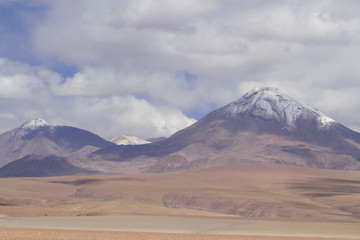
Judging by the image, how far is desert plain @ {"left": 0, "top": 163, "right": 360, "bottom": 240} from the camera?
51875 mm

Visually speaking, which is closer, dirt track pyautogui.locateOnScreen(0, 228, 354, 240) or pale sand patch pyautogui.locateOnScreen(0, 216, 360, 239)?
dirt track pyautogui.locateOnScreen(0, 228, 354, 240)

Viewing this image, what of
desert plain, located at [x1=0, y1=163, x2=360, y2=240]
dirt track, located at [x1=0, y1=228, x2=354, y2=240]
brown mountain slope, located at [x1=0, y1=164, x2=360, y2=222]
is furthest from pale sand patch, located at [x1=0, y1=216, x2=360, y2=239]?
brown mountain slope, located at [x1=0, y1=164, x2=360, y2=222]

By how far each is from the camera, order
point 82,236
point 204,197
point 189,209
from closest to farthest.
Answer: point 82,236
point 189,209
point 204,197

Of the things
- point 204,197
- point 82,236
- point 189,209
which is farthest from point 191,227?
point 204,197

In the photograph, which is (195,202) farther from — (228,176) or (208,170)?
(208,170)

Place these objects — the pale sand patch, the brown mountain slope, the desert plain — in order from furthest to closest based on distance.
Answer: the brown mountain slope, the pale sand patch, the desert plain

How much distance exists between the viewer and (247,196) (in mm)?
114625

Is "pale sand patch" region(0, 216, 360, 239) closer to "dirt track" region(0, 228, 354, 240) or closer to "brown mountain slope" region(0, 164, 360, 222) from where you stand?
"dirt track" region(0, 228, 354, 240)

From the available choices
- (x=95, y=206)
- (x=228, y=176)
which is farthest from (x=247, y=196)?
(x=228, y=176)

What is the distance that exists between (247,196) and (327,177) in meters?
87.9

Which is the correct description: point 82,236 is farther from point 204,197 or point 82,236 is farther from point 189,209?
point 204,197

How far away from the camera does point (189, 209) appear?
108 meters

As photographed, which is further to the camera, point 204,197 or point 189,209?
point 204,197

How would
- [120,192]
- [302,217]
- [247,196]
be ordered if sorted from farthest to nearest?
[120,192] < [247,196] < [302,217]
